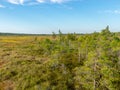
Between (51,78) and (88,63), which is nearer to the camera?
(88,63)

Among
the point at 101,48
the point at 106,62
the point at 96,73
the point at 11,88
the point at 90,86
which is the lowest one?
the point at 11,88

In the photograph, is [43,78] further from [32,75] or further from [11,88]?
[11,88]

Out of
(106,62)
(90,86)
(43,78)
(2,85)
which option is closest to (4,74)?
(2,85)

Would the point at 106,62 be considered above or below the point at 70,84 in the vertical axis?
above

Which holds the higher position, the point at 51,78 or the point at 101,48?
the point at 101,48

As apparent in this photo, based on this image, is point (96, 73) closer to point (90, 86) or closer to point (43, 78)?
point (90, 86)

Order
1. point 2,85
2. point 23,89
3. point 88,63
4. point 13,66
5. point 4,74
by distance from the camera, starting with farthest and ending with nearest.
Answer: point 13,66, point 4,74, point 2,85, point 23,89, point 88,63

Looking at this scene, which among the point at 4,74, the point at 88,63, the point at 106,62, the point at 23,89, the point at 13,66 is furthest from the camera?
the point at 13,66

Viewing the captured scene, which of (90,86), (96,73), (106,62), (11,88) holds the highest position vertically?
(106,62)

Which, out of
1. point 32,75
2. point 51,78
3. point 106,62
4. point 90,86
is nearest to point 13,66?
point 32,75
